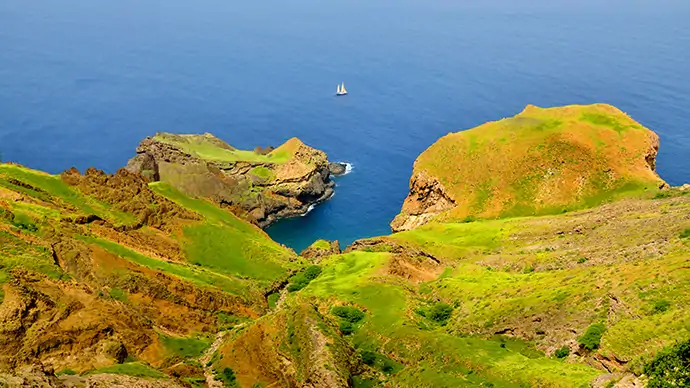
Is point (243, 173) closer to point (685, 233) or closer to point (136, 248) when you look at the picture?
point (136, 248)

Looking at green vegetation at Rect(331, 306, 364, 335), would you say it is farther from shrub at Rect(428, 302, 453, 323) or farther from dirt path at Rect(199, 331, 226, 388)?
dirt path at Rect(199, 331, 226, 388)

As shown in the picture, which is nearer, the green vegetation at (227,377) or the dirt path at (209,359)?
the dirt path at (209,359)

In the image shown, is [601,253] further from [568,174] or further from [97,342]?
[97,342]

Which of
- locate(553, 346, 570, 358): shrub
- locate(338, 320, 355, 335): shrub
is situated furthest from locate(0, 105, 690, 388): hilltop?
locate(338, 320, 355, 335): shrub

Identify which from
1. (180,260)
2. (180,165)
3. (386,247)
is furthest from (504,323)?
(180,165)

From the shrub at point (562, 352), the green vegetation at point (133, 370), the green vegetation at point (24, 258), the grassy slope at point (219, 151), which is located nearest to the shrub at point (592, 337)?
the shrub at point (562, 352)

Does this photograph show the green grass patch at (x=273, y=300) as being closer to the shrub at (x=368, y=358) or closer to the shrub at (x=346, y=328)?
the shrub at (x=346, y=328)

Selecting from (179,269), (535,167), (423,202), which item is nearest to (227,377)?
(179,269)
